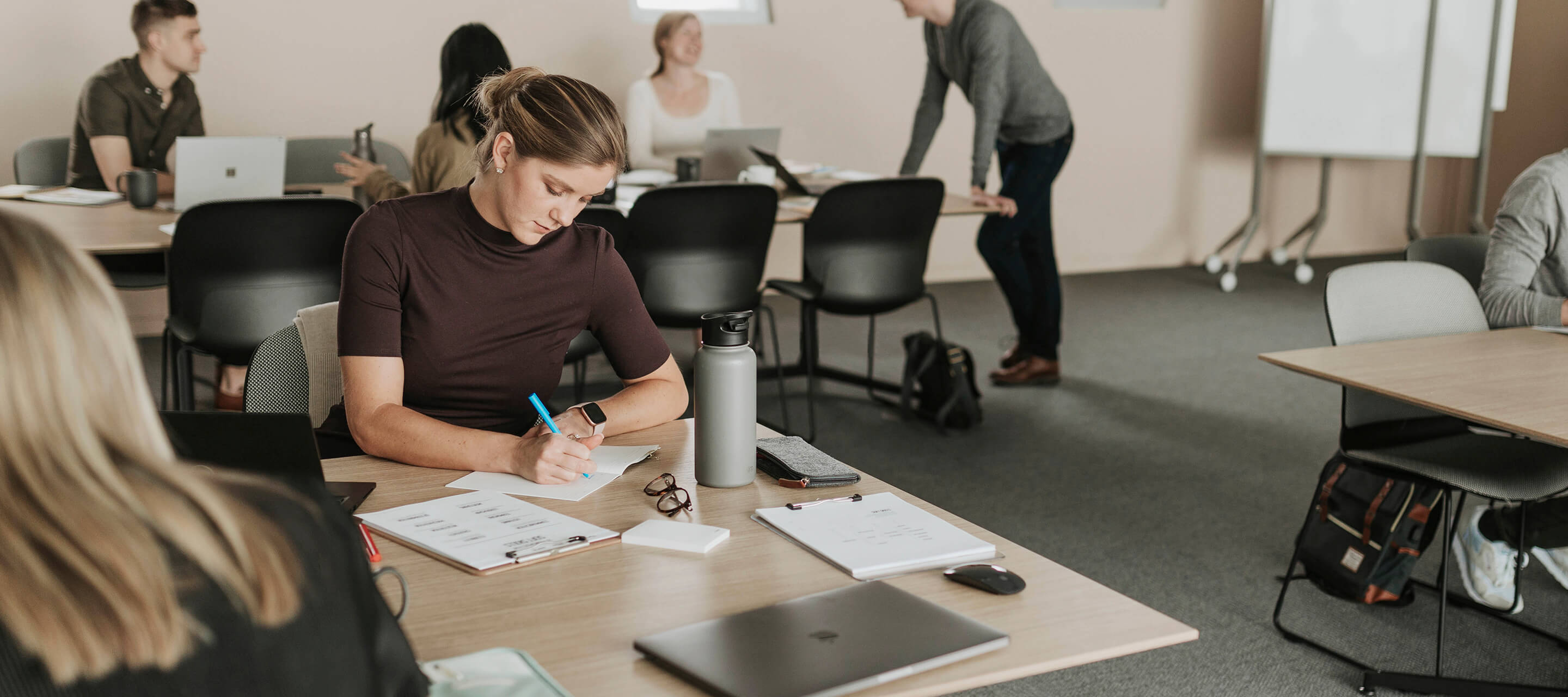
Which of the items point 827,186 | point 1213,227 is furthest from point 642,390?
point 1213,227

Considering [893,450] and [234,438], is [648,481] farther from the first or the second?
[893,450]

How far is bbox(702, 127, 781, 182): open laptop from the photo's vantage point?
4.11 metres

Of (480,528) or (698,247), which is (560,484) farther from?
(698,247)

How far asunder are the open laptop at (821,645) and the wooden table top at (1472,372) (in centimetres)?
123

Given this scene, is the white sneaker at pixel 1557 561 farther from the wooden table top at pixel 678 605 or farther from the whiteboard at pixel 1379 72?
the whiteboard at pixel 1379 72

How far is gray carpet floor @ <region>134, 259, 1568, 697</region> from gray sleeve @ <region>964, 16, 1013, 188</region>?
0.90m

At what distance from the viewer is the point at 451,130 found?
3.17 metres

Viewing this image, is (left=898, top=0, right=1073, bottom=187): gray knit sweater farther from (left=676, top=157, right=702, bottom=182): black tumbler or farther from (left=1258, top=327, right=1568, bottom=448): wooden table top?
(left=1258, top=327, right=1568, bottom=448): wooden table top

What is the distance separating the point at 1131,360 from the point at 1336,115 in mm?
2656

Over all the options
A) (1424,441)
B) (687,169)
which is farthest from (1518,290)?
(687,169)

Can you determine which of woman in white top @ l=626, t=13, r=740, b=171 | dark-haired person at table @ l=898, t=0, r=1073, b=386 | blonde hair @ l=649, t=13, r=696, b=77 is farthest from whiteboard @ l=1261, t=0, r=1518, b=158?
blonde hair @ l=649, t=13, r=696, b=77

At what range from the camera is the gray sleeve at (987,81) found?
421 cm

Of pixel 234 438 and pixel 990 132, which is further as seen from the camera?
pixel 990 132

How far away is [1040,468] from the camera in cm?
356
